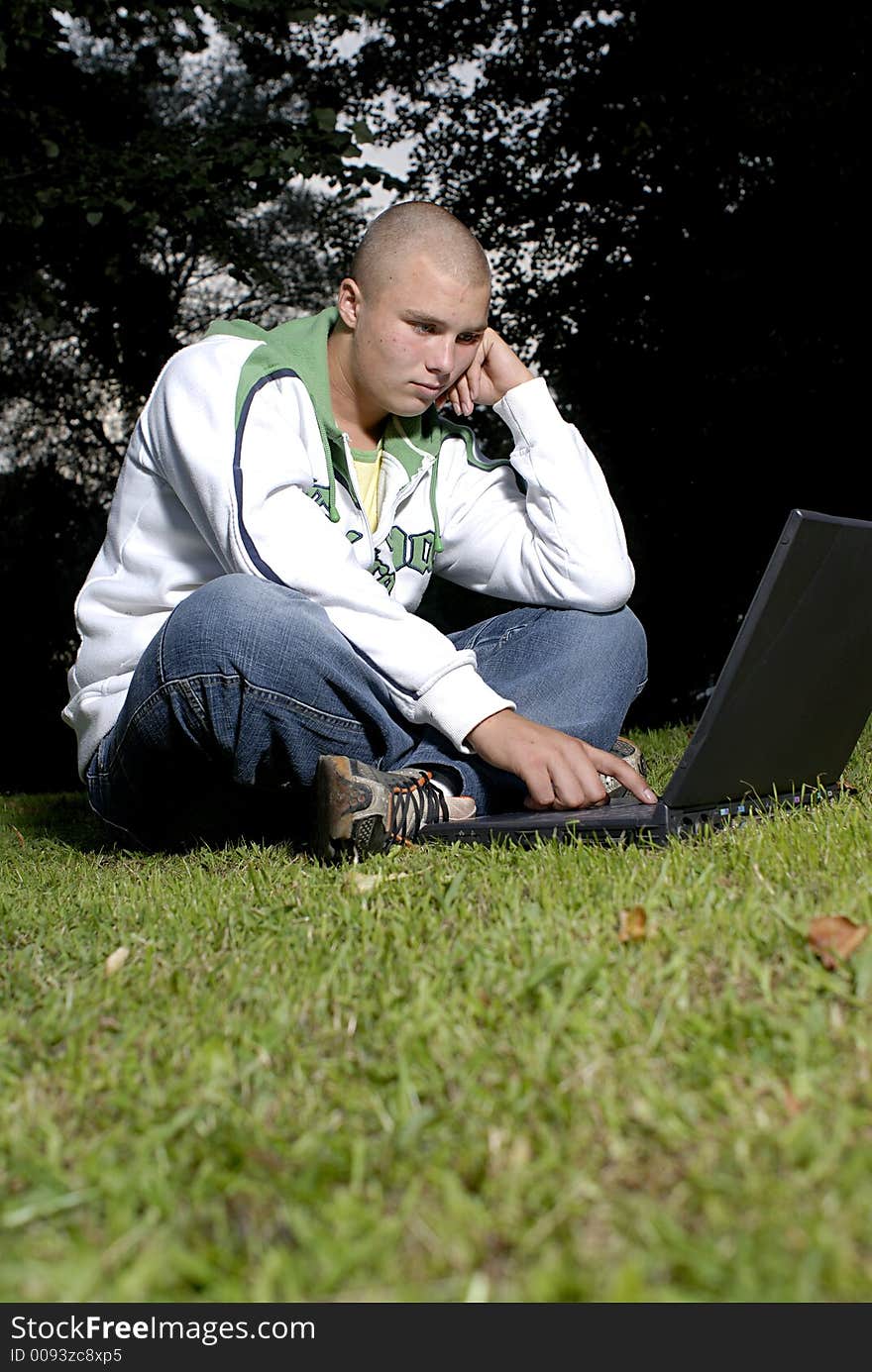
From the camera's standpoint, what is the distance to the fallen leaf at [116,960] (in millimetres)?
1953

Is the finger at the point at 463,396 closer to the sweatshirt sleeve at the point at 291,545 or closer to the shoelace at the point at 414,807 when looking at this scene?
the sweatshirt sleeve at the point at 291,545

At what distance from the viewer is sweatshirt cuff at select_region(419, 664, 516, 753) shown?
278 cm

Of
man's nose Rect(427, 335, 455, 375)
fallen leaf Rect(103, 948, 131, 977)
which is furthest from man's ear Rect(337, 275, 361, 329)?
fallen leaf Rect(103, 948, 131, 977)

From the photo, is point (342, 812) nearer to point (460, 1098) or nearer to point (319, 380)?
point (319, 380)

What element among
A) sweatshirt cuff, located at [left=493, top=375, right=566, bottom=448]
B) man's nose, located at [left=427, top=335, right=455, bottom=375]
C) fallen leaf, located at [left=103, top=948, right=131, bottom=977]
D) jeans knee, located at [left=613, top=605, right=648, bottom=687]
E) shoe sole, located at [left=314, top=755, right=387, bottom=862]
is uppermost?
man's nose, located at [left=427, top=335, right=455, bottom=375]

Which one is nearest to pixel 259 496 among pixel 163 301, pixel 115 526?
pixel 115 526

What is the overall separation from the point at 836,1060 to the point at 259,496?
196 centimetres

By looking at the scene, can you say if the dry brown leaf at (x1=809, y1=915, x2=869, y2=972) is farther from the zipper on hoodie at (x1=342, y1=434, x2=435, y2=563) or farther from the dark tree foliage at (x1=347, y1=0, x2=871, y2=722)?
the dark tree foliage at (x1=347, y1=0, x2=871, y2=722)

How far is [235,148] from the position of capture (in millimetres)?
7738

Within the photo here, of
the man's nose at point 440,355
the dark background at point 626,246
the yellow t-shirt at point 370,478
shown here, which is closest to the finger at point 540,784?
the yellow t-shirt at point 370,478

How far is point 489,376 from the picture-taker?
363 centimetres

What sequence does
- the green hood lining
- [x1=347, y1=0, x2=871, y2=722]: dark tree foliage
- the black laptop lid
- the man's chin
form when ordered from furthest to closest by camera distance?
[x1=347, y1=0, x2=871, y2=722]: dark tree foliage
the man's chin
the green hood lining
the black laptop lid

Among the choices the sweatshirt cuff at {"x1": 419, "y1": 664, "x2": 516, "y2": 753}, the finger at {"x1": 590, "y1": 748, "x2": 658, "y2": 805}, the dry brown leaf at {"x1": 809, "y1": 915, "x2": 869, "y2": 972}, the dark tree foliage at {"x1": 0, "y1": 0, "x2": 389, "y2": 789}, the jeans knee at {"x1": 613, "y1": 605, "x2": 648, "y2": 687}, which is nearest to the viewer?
the dry brown leaf at {"x1": 809, "y1": 915, "x2": 869, "y2": 972}

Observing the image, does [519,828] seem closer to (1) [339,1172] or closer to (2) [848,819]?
(2) [848,819]
